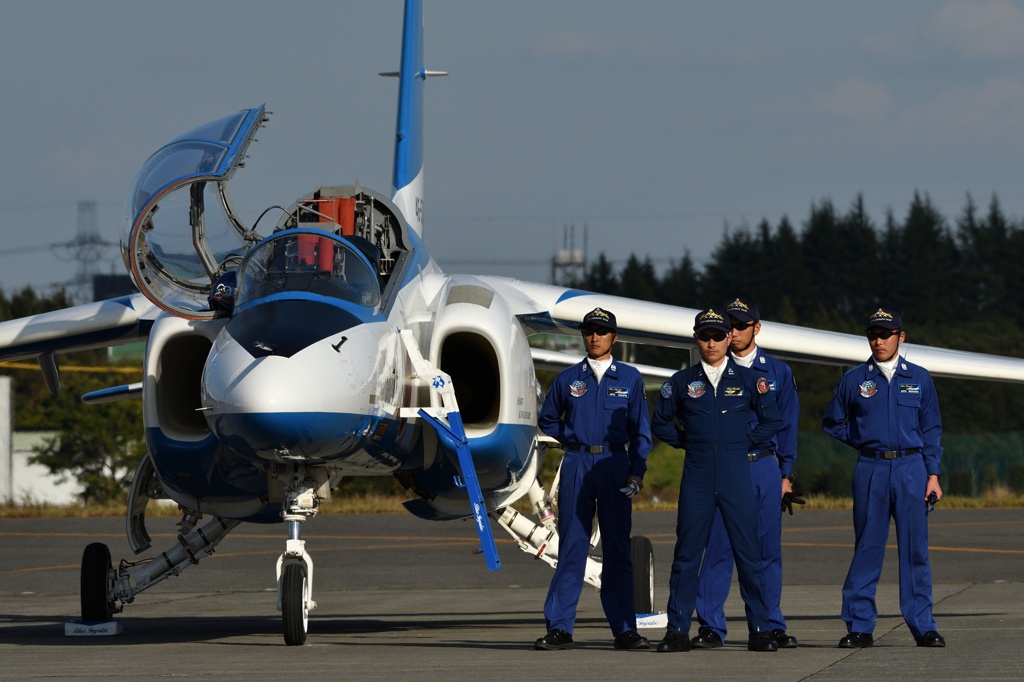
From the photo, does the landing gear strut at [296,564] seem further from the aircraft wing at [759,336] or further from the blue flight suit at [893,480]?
the blue flight suit at [893,480]

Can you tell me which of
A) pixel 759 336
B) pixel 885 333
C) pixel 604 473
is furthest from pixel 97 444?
pixel 885 333

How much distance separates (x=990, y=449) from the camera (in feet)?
132

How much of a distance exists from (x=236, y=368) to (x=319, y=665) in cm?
174

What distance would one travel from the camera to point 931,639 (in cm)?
914

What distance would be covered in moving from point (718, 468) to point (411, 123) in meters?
7.07

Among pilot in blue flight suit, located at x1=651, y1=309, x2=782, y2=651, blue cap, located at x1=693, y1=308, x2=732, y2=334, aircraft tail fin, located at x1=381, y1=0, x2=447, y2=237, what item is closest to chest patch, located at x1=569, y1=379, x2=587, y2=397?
pilot in blue flight suit, located at x1=651, y1=309, x2=782, y2=651

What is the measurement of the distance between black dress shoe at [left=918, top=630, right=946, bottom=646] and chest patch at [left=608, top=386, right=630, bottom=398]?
2.27 metres

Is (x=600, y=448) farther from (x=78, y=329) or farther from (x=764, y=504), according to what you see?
(x=78, y=329)

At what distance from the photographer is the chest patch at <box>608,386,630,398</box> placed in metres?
9.43

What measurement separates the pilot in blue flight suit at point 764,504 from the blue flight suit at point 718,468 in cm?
22

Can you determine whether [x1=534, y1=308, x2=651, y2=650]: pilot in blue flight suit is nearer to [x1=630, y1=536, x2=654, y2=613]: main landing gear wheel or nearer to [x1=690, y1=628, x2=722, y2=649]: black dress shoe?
[x1=690, y1=628, x2=722, y2=649]: black dress shoe

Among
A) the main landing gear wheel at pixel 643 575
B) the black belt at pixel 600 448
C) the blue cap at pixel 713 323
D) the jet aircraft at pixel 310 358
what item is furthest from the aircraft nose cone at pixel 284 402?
the main landing gear wheel at pixel 643 575

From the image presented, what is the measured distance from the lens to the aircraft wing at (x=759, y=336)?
39.1 ft

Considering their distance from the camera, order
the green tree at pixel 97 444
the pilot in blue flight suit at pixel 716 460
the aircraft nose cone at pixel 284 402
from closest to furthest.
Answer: the aircraft nose cone at pixel 284 402, the pilot in blue flight suit at pixel 716 460, the green tree at pixel 97 444
